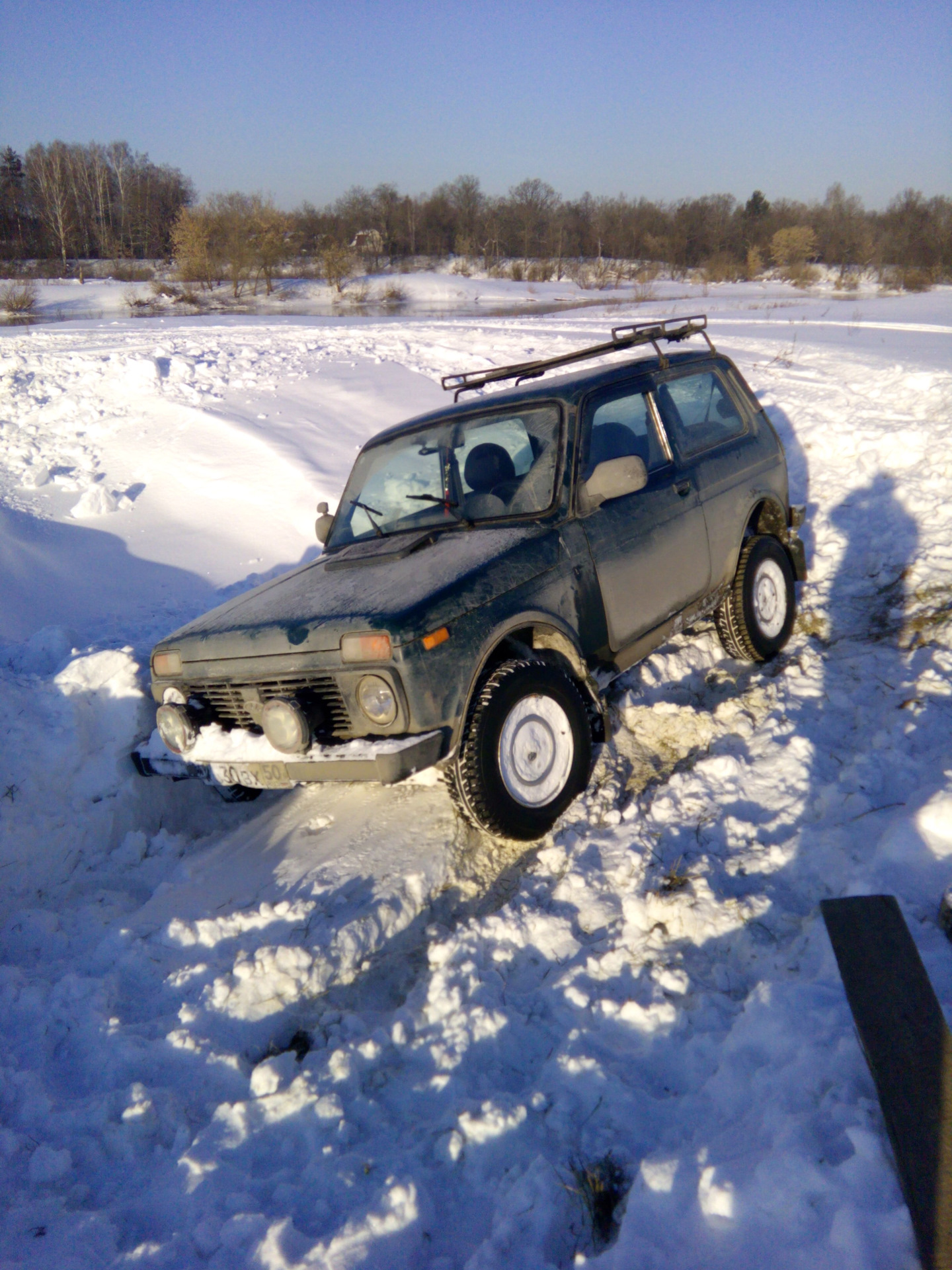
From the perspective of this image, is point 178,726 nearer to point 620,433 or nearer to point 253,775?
point 253,775

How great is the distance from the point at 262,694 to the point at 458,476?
5.00ft

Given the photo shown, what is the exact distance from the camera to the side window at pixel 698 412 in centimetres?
480

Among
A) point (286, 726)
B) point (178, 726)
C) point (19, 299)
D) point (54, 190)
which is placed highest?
point (54, 190)

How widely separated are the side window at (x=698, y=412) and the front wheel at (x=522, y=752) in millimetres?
1811

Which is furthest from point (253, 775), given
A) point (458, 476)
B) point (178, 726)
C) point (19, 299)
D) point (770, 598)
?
point (19, 299)

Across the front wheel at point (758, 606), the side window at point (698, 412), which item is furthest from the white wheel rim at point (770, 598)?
the side window at point (698, 412)

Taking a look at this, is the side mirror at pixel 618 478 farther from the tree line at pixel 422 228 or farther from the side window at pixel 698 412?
the tree line at pixel 422 228

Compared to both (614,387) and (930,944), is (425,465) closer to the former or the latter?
(614,387)

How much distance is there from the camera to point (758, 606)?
5.22m

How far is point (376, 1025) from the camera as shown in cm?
282

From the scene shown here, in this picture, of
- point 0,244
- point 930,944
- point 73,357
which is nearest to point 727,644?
point 930,944

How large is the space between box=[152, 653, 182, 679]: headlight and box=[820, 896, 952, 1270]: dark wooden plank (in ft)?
9.29

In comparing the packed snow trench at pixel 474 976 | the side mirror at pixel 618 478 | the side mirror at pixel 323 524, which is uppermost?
the side mirror at pixel 618 478

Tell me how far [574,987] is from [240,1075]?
110 centimetres
